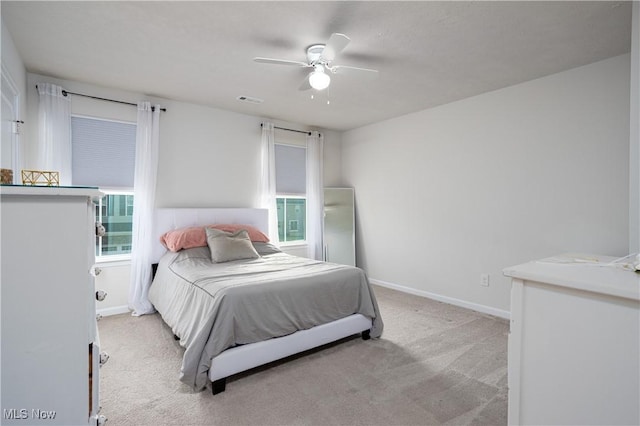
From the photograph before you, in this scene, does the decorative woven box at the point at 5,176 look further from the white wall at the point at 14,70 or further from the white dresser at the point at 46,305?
the white wall at the point at 14,70

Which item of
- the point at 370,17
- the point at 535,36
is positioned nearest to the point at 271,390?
the point at 370,17

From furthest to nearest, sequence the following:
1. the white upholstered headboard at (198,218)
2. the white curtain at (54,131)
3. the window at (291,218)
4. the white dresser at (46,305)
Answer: the window at (291,218) → the white upholstered headboard at (198,218) → the white curtain at (54,131) → the white dresser at (46,305)

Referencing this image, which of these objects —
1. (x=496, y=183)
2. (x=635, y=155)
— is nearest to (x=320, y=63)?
(x=635, y=155)

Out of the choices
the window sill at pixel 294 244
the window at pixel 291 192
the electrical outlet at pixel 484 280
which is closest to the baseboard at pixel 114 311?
the window sill at pixel 294 244

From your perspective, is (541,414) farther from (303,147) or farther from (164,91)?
(303,147)

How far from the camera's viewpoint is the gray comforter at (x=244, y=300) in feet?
7.07

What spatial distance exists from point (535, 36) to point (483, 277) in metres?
2.49

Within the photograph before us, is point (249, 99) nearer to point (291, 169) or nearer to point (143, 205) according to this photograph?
point (291, 169)

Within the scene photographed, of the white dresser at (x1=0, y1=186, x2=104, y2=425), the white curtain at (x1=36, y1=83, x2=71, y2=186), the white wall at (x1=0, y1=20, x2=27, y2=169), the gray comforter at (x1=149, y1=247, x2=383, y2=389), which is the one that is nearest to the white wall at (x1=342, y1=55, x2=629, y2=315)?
the gray comforter at (x1=149, y1=247, x2=383, y2=389)

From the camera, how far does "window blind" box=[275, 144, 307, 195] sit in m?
4.98

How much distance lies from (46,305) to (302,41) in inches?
91.0

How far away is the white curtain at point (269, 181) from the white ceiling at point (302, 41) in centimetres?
103

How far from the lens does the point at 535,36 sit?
2.42 meters

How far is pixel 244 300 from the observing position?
229 centimetres
